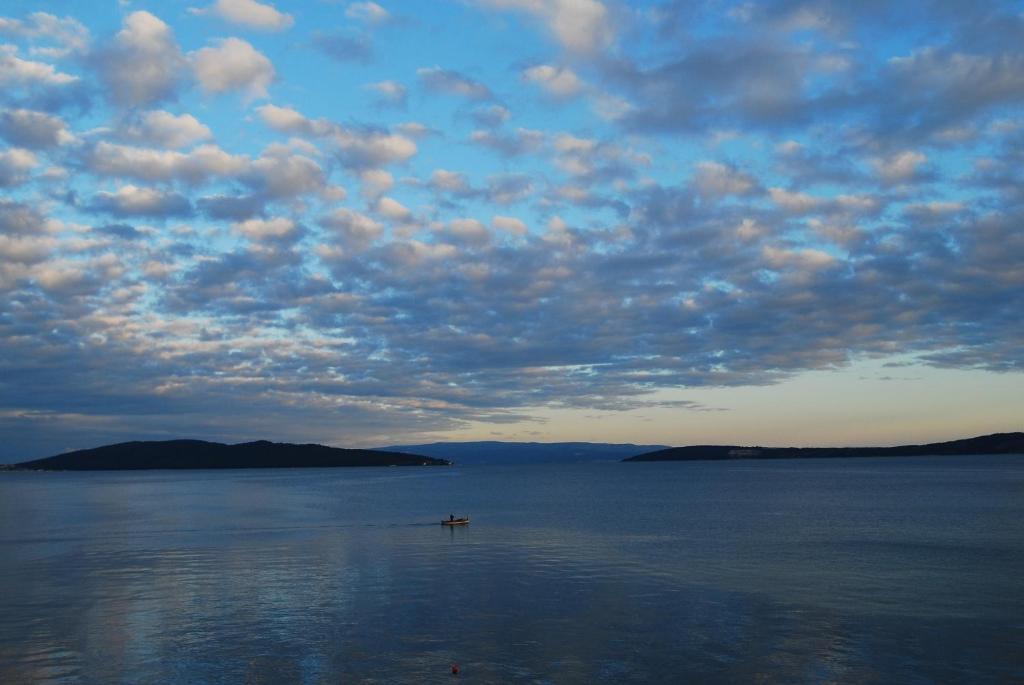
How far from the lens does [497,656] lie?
1297 inches

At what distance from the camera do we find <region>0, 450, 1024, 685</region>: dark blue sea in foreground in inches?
1243

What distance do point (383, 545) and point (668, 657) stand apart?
1587 inches

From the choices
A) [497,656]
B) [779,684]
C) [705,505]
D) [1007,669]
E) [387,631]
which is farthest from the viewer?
[705,505]

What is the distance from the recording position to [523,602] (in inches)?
1695

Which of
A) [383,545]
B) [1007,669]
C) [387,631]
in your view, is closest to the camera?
[1007,669]

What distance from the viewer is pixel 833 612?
39.8 metres

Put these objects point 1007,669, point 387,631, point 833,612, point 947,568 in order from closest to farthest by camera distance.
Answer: point 1007,669 → point 387,631 → point 833,612 → point 947,568

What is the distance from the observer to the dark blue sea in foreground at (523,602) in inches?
1243

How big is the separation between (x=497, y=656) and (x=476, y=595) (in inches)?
500

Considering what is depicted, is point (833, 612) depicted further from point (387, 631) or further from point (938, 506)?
point (938, 506)

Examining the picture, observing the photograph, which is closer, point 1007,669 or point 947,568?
point 1007,669

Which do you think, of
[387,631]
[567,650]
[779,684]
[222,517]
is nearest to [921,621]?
[779,684]

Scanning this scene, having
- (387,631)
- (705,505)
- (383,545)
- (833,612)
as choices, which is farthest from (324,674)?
(705,505)

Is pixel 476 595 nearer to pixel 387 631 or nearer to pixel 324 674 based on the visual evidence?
pixel 387 631
